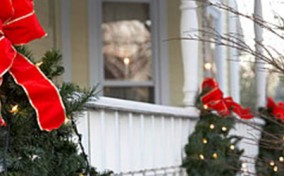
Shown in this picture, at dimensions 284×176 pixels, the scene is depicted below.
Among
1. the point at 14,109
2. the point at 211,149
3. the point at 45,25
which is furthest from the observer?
the point at 45,25

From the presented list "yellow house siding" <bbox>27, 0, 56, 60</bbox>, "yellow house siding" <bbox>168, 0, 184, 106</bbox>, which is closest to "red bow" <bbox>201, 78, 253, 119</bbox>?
"yellow house siding" <bbox>168, 0, 184, 106</bbox>

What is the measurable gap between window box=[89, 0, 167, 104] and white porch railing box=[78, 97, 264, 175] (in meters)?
1.84

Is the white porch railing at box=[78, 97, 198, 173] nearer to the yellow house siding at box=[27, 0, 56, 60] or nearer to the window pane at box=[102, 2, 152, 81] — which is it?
the yellow house siding at box=[27, 0, 56, 60]

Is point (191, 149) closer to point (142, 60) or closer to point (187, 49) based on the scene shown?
point (187, 49)

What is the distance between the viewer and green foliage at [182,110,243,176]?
5.29 meters

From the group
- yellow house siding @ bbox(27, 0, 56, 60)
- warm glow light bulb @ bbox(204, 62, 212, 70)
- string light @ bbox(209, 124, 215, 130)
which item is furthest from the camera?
warm glow light bulb @ bbox(204, 62, 212, 70)

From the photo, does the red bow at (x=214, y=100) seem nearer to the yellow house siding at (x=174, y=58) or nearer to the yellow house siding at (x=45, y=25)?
the yellow house siding at (x=174, y=58)

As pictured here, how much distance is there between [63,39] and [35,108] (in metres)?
4.31

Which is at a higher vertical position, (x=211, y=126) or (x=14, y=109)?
(x=14, y=109)

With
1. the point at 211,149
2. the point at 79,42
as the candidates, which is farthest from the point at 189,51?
the point at 79,42

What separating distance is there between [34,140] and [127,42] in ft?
18.5

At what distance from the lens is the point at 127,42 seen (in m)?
8.05

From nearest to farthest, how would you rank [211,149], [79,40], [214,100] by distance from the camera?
[211,149] < [214,100] < [79,40]

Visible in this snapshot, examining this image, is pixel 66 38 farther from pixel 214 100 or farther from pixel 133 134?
pixel 133 134
